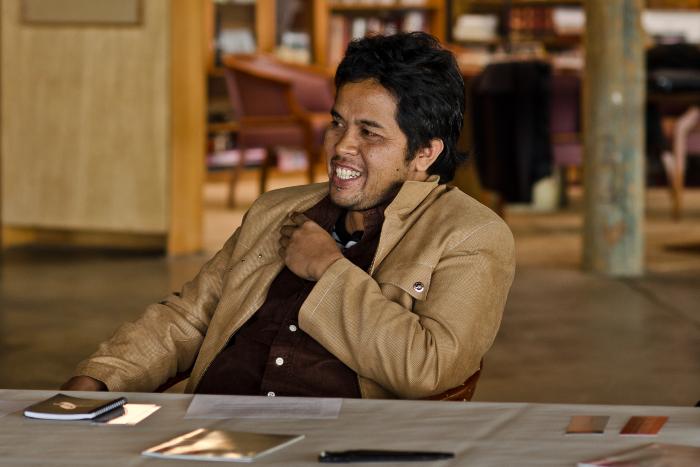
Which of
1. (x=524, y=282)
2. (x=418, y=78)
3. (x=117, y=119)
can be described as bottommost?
(x=524, y=282)

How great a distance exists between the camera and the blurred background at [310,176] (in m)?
4.72

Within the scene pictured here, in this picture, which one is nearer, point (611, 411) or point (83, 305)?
point (611, 411)

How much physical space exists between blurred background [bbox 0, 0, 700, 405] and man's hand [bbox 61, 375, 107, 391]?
32.6 inches

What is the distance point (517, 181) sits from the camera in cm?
858

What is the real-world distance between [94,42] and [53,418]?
5.69 m

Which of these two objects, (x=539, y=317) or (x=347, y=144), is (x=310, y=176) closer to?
(x=539, y=317)

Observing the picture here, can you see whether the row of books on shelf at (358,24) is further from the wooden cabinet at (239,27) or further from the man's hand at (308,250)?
the man's hand at (308,250)

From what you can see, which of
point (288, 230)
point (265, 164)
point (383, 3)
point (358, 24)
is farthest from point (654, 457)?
point (358, 24)

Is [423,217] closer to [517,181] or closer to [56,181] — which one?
[56,181]

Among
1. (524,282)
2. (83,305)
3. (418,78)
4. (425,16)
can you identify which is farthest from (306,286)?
(425,16)

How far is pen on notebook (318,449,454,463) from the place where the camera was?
4.44 feet

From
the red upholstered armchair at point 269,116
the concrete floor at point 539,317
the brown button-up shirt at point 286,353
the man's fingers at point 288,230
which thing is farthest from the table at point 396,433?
the red upholstered armchair at point 269,116

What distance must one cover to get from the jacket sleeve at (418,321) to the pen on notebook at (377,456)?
23.3 inches

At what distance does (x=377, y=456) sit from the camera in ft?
4.50
